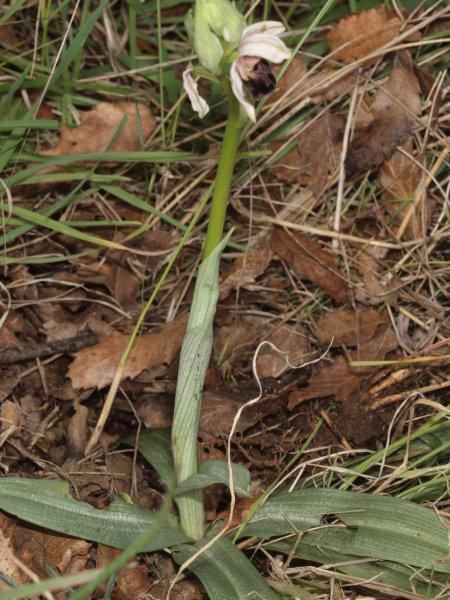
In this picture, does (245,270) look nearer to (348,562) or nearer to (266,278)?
(266,278)

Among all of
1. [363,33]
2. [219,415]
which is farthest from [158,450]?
[363,33]

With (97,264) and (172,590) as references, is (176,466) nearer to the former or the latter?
(172,590)

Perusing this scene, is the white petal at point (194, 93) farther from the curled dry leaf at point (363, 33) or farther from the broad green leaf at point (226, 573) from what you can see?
the curled dry leaf at point (363, 33)

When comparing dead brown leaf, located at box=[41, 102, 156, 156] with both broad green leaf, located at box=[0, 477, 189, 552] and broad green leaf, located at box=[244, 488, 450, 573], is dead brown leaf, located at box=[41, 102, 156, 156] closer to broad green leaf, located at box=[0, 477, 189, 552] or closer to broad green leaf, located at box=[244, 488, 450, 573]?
broad green leaf, located at box=[0, 477, 189, 552]

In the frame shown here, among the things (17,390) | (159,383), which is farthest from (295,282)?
(17,390)

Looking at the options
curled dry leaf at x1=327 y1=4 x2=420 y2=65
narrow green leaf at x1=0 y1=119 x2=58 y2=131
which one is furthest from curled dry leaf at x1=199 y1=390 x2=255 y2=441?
curled dry leaf at x1=327 y1=4 x2=420 y2=65
